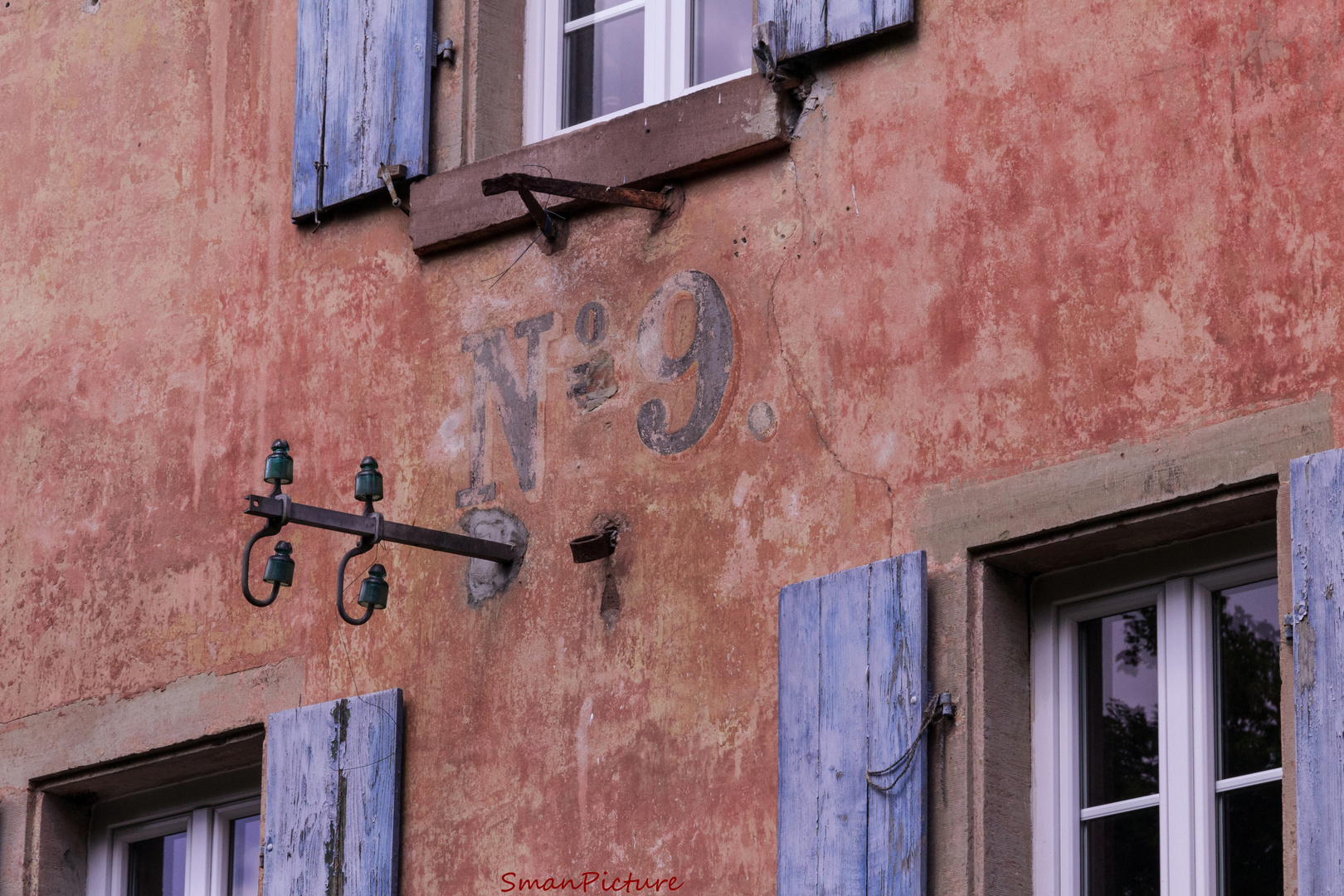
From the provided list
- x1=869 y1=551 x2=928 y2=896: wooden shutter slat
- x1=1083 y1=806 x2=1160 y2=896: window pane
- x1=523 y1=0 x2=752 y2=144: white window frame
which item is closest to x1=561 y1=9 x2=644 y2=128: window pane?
x1=523 y1=0 x2=752 y2=144: white window frame

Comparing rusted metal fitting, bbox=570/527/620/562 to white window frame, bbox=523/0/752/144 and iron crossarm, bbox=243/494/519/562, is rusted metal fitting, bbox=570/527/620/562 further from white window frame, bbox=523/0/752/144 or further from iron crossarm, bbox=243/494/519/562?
white window frame, bbox=523/0/752/144

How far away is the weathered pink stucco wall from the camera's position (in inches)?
207

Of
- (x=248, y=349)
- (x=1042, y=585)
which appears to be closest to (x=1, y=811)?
(x=248, y=349)

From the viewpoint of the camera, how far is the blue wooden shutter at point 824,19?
19.1ft

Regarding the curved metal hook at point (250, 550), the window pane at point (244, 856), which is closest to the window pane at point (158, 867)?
the window pane at point (244, 856)

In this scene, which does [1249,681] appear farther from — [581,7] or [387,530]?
[581,7]

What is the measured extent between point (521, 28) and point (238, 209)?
96 cm

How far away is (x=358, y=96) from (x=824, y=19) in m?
1.52

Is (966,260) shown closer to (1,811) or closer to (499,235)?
(499,235)

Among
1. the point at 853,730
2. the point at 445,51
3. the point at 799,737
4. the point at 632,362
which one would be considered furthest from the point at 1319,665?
the point at 445,51

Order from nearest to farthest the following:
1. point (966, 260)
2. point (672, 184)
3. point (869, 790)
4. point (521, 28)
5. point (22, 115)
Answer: point (869, 790) → point (966, 260) → point (672, 184) → point (521, 28) → point (22, 115)

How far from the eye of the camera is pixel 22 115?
25.3 ft

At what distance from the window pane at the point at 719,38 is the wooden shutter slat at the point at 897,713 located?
64.4 inches

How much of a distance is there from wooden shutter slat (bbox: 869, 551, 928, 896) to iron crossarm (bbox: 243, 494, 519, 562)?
1.14 m
